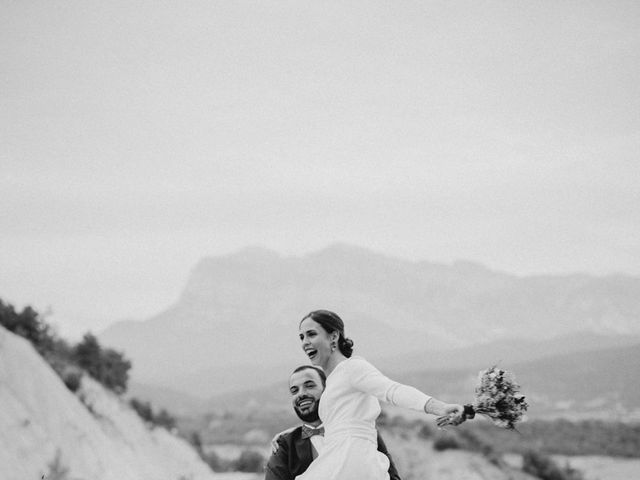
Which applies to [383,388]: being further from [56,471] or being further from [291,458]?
[56,471]

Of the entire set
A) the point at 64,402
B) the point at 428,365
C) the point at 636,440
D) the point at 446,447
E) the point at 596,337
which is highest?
the point at 596,337

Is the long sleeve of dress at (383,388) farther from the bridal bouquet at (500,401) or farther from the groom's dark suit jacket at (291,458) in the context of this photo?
the groom's dark suit jacket at (291,458)

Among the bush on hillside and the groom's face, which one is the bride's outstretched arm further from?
the bush on hillside

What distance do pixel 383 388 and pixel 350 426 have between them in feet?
1.34

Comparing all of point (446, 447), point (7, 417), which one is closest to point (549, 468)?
point (446, 447)

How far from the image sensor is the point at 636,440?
4066 cm

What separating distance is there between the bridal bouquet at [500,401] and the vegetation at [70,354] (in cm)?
1526

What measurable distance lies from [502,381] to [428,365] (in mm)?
170809

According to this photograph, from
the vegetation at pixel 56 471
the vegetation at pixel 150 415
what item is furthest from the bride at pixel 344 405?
the vegetation at pixel 150 415

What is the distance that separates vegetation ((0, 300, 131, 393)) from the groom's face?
13951mm

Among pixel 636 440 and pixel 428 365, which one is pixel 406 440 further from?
pixel 428 365

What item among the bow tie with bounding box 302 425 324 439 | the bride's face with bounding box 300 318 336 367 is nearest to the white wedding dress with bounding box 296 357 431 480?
the bride's face with bounding box 300 318 336 367

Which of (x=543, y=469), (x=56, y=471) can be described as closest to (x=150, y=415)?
(x=56, y=471)

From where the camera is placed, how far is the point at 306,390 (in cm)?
434
